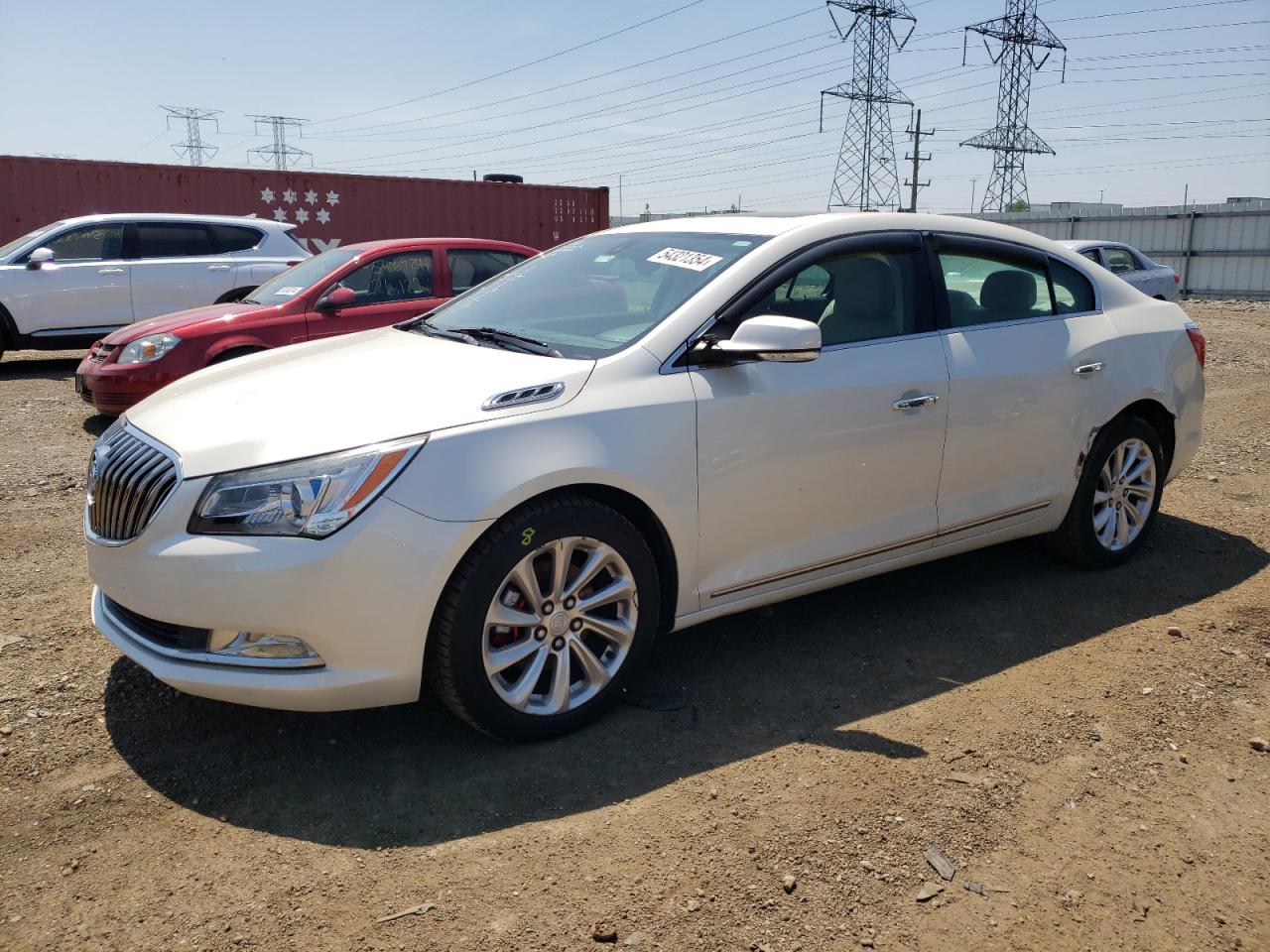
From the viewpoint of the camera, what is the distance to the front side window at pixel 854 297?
12.4 ft

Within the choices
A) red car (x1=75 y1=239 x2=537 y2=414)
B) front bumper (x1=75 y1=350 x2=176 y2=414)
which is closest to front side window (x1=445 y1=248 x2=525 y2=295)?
red car (x1=75 y1=239 x2=537 y2=414)

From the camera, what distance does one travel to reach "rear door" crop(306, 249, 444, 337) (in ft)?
25.6

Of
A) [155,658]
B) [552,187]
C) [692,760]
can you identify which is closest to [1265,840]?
[692,760]

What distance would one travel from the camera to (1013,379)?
416cm

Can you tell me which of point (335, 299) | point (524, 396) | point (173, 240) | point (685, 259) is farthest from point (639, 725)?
point (173, 240)

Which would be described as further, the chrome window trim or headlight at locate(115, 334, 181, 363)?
headlight at locate(115, 334, 181, 363)

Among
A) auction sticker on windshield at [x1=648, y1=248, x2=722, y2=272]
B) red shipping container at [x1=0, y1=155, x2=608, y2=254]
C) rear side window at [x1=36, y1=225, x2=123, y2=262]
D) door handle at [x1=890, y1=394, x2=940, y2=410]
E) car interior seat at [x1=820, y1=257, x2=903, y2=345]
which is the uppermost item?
red shipping container at [x1=0, y1=155, x2=608, y2=254]

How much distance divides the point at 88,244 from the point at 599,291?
931 cm

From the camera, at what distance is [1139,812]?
2.88 meters

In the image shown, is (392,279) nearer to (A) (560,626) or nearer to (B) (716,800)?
(A) (560,626)

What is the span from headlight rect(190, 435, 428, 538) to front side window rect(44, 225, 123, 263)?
9658 mm

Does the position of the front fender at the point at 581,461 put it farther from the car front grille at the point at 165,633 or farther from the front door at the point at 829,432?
the car front grille at the point at 165,633

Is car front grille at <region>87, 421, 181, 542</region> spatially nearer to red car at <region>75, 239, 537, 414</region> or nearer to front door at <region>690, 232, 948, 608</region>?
front door at <region>690, 232, 948, 608</region>

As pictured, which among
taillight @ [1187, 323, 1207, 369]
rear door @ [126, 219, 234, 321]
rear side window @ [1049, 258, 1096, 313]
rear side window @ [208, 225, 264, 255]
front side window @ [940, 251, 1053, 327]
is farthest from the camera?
rear side window @ [208, 225, 264, 255]
